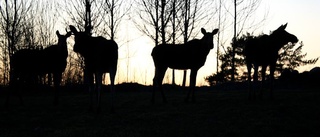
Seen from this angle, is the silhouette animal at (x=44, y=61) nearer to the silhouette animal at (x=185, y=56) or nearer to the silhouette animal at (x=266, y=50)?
the silhouette animal at (x=185, y=56)

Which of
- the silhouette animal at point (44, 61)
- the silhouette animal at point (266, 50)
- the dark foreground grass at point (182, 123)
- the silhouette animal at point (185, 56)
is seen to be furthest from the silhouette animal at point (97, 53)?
the silhouette animal at point (266, 50)

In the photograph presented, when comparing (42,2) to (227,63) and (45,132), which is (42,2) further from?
(45,132)

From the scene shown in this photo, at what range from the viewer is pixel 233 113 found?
877cm

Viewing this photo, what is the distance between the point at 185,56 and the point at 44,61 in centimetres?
579

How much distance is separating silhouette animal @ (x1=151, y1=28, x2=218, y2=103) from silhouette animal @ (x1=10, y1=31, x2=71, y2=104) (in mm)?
3657

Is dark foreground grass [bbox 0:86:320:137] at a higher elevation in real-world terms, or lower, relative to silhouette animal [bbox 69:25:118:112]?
lower

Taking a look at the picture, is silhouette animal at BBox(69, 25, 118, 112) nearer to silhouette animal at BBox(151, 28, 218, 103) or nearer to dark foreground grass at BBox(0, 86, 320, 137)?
dark foreground grass at BBox(0, 86, 320, 137)

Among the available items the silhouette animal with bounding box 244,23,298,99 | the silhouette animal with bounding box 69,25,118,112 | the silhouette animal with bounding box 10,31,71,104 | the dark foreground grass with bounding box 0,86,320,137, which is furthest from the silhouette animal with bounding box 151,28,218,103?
the silhouette animal with bounding box 10,31,71,104

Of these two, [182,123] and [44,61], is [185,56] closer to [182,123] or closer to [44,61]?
[182,123]

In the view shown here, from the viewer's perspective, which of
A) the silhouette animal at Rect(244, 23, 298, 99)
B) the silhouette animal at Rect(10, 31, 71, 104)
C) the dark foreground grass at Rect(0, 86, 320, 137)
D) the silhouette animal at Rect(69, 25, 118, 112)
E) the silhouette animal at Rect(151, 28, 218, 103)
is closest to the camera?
the dark foreground grass at Rect(0, 86, 320, 137)

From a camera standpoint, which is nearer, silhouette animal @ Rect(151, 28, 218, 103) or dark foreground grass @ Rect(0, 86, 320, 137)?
dark foreground grass @ Rect(0, 86, 320, 137)

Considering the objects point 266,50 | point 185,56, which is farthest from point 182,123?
point 266,50

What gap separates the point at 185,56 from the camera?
13.0 m

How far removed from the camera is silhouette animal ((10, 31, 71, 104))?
537 inches
